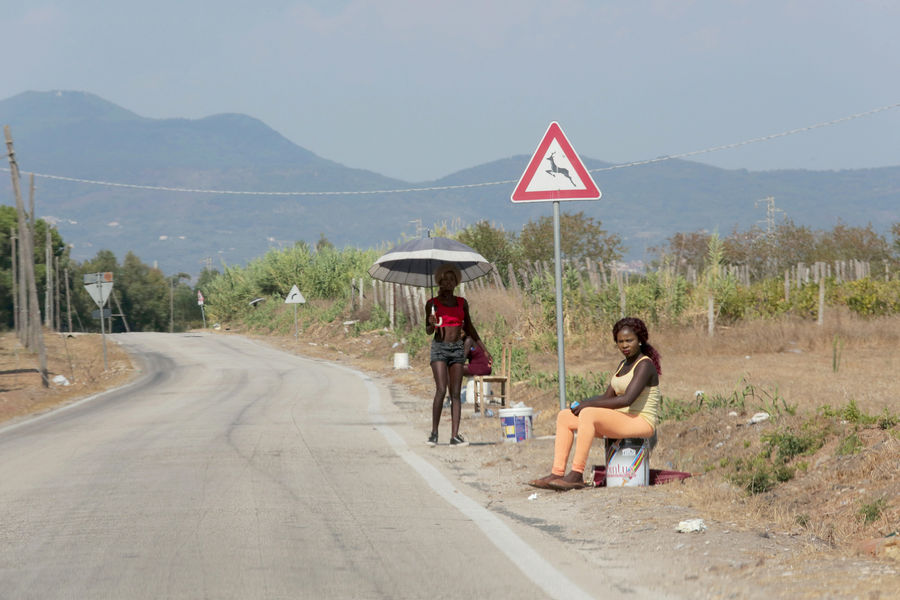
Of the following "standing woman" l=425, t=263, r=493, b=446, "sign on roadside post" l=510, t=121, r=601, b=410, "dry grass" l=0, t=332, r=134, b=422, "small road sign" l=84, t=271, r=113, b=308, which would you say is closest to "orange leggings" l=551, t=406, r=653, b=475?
"sign on roadside post" l=510, t=121, r=601, b=410

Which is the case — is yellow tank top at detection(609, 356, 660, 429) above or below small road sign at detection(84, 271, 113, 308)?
below

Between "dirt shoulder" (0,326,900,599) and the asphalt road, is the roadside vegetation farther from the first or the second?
the asphalt road

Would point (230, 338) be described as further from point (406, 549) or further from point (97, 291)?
point (406, 549)

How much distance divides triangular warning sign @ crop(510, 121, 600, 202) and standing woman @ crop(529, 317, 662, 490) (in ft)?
6.73

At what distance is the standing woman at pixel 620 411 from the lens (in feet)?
26.4

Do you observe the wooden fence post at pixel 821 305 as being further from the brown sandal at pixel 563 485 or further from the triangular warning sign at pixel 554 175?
the brown sandal at pixel 563 485

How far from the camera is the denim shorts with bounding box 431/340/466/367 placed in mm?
→ 11773

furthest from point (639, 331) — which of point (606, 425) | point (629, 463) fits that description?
point (629, 463)

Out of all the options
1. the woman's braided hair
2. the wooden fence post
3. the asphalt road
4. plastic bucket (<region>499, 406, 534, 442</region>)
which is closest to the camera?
the asphalt road

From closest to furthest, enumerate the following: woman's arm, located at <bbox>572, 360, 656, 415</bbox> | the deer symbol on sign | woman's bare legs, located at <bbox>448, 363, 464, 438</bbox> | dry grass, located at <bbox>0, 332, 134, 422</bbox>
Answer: woman's arm, located at <bbox>572, 360, 656, 415</bbox> < the deer symbol on sign < woman's bare legs, located at <bbox>448, 363, 464, 438</bbox> < dry grass, located at <bbox>0, 332, 134, 422</bbox>

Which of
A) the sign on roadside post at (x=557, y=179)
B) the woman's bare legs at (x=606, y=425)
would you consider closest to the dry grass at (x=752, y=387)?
the woman's bare legs at (x=606, y=425)

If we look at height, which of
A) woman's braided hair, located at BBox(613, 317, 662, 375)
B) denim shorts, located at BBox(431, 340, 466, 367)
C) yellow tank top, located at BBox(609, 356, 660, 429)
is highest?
woman's braided hair, located at BBox(613, 317, 662, 375)

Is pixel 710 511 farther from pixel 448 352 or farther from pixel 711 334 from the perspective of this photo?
pixel 711 334

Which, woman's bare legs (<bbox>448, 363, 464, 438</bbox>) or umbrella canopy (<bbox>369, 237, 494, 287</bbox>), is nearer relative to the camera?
woman's bare legs (<bbox>448, 363, 464, 438</bbox>)
